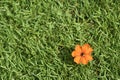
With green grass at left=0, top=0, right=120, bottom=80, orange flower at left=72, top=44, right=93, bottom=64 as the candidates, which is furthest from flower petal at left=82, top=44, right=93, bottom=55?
green grass at left=0, top=0, right=120, bottom=80

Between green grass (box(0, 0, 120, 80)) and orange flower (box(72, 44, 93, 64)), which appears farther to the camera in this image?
green grass (box(0, 0, 120, 80))

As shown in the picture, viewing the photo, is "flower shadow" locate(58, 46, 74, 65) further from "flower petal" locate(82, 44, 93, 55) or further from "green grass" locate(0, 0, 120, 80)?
"flower petal" locate(82, 44, 93, 55)

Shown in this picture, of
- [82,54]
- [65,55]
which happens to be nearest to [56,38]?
[65,55]

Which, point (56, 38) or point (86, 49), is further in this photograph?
point (56, 38)

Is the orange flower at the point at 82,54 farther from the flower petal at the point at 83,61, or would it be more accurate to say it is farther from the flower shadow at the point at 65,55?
the flower shadow at the point at 65,55

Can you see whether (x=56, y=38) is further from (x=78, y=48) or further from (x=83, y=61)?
(x=83, y=61)

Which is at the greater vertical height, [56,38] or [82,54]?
[56,38]

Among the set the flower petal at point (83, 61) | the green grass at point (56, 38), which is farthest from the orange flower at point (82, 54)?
the green grass at point (56, 38)
